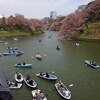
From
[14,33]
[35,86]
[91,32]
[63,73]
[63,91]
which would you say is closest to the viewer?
[63,91]

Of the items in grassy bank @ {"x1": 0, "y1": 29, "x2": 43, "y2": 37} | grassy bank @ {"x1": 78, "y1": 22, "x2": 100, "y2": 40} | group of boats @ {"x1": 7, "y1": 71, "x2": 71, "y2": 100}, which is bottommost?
grassy bank @ {"x1": 0, "y1": 29, "x2": 43, "y2": 37}

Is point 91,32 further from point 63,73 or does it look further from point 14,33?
point 63,73

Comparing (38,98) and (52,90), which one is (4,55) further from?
(38,98)

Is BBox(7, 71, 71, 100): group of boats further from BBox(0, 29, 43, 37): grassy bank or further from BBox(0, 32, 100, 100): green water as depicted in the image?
BBox(0, 29, 43, 37): grassy bank

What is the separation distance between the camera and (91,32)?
466ft

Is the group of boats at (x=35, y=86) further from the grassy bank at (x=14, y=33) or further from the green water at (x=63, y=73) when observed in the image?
the grassy bank at (x=14, y=33)

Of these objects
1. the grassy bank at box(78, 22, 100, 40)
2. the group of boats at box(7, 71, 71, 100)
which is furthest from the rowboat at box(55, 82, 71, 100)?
the grassy bank at box(78, 22, 100, 40)

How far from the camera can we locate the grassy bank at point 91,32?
453 ft

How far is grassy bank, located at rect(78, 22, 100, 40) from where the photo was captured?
13810 centimetres

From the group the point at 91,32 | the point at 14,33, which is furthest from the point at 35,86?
the point at 14,33

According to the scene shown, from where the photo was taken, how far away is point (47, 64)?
73.0 m

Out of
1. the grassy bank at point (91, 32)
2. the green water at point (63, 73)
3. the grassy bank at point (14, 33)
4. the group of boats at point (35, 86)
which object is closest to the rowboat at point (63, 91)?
the group of boats at point (35, 86)

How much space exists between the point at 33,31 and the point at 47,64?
12120 centimetres

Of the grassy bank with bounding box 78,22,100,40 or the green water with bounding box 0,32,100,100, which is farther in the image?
the grassy bank with bounding box 78,22,100,40
